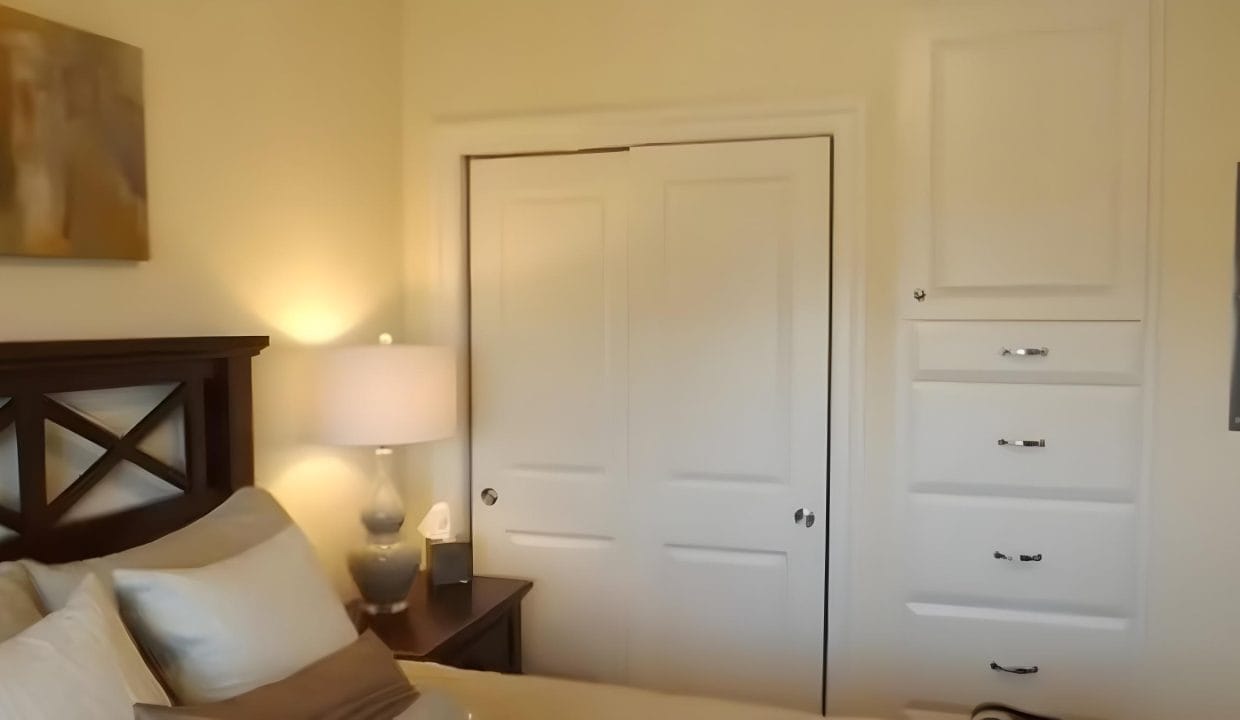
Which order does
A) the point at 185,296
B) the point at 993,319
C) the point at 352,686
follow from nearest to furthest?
the point at 352,686, the point at 185,296, the point at 993,319

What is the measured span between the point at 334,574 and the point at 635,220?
131cm

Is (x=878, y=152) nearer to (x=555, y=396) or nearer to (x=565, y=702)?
(x=555, y=396)

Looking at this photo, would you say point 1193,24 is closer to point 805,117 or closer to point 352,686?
point 805,117

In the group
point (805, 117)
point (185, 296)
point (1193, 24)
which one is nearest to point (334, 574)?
point (185, 296)

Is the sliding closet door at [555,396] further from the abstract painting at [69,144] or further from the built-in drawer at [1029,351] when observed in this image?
the abstract painting at [69,144]

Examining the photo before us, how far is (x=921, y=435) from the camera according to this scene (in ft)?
8.76

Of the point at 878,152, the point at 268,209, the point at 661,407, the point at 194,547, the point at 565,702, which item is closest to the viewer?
the point at 194,547

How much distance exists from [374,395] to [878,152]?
1.48 meters

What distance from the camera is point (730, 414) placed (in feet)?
9.30

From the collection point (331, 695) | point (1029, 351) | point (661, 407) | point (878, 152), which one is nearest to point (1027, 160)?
point (878, 152)

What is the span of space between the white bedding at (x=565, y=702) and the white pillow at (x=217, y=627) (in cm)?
31

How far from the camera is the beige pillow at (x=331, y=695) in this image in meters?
1.38

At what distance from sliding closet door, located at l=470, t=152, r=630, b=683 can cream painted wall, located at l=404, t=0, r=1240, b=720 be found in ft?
0.60

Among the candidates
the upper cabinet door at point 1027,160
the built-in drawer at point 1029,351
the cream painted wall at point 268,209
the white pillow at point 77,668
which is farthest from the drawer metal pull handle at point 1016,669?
the white pillow at point 77,668
